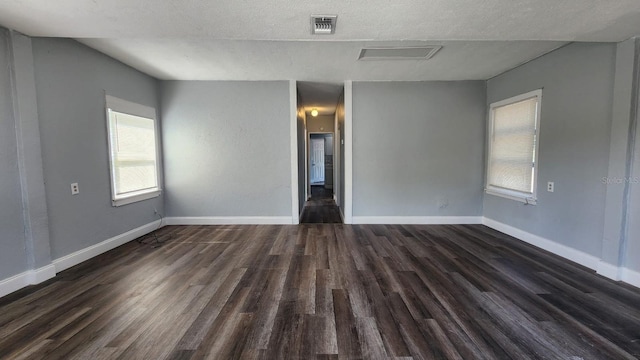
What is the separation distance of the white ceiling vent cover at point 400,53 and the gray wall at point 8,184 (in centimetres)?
345

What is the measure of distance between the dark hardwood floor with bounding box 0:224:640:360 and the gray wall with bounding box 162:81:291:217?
Result: 135cm

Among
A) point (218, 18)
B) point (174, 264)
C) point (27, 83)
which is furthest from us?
point (174, 264)

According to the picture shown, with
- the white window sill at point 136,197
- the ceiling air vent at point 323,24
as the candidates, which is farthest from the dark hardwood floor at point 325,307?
the ceiling air vent at point 323,24

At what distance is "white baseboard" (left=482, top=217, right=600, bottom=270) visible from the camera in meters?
2.76

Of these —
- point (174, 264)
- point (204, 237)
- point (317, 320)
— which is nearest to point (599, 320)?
point (317, 320)

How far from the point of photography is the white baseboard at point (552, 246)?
9.05ft

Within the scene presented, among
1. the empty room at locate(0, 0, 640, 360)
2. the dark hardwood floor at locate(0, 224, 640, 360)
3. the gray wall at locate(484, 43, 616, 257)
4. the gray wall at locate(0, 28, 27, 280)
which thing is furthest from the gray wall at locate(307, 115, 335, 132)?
the gray wall at locate(0, 28, 27, 280)

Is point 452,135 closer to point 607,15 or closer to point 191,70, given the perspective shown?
point 607,15

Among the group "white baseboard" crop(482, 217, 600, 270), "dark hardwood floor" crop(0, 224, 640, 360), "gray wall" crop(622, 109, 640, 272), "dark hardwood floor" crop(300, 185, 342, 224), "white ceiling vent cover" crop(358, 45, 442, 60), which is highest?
"white ceiling vent cover" crop(358, 45, 442, 60)

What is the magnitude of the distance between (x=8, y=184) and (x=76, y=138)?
796 mm

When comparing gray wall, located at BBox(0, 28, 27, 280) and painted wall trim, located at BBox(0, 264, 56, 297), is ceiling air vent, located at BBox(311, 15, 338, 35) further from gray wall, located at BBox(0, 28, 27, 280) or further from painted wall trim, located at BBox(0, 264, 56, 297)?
painted wall trim, located at BBox(0, 264, 56, 297)

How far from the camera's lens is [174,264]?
290cm

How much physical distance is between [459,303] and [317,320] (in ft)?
3.85

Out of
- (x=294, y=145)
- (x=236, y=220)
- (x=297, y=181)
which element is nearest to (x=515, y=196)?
(x=297, y=181)
